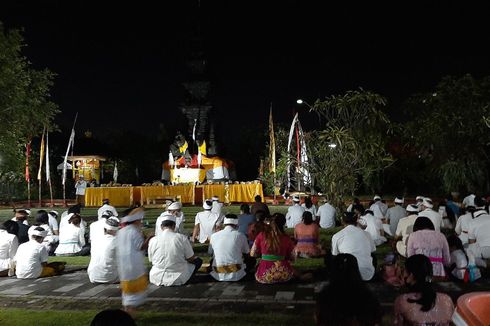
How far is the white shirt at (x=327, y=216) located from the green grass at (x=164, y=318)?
8443mm

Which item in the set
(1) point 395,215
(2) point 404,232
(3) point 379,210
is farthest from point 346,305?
(3) point 379,210

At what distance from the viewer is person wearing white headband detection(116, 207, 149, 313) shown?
249 inches

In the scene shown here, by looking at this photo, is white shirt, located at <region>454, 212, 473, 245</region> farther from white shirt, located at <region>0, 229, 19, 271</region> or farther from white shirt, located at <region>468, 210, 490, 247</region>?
white shirt, located at <region>0, 229, 19, 271</region>

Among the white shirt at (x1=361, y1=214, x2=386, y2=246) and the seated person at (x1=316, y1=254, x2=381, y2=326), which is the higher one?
the seated person at (x1=316, y1=254, x2=381, y2=326)

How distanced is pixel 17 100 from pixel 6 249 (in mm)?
10981

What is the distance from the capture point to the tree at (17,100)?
1858cm

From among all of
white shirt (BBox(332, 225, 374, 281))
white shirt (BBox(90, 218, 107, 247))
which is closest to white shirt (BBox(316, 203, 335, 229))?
white shirt (BBox(332, 225, 374, 281))

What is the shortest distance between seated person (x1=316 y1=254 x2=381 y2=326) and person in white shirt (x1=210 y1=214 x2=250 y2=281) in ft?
18.4

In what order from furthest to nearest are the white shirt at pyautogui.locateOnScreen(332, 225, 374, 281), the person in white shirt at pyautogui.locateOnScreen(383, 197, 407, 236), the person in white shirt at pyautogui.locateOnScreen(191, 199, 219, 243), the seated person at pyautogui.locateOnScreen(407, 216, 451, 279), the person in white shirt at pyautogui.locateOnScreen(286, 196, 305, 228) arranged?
1. the person in white shirt at pyautogui.locateOnScreen(286, 196, 305, 228)
2. the person in white shirt at pyautogui.locateOnScreen(383, 197, 407, 236)
3. the person in white shirt at pyautogui.locateOnScreen(191, 199, 219, 243)
4. the white shirt at pyautogui.locateOnScreen(332, 225, 374, 281)
5. the seated person at pyautogui.locateOnScreen(407, 216, 451, 279)

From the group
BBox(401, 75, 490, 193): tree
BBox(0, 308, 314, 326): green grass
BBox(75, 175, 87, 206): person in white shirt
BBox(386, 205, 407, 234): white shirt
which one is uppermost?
BBox(401, 75, 490, 193): tree

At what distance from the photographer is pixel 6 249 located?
973 centimetres

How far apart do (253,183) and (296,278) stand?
802 inches

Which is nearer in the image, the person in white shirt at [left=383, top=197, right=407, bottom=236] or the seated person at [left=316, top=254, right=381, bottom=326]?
the seated person at [left=316, top=254, right=381, bottom=326]

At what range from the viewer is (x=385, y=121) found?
49.4 feet
